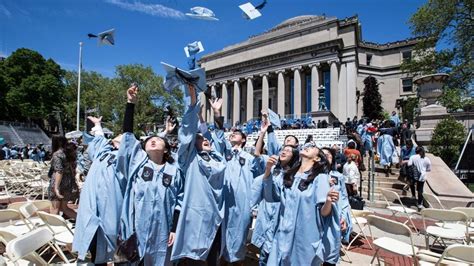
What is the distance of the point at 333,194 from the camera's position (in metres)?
3.06

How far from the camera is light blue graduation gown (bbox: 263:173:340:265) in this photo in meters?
3.25

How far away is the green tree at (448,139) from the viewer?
→ 44.6ft

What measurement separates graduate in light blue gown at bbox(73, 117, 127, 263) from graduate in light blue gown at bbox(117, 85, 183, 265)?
0.20m

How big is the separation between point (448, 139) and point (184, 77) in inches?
573

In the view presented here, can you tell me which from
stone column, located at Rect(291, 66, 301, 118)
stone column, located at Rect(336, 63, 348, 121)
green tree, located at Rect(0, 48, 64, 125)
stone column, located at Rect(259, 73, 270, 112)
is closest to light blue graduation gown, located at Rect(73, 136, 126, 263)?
stone column, located at Rect(336, 63, 348, 121)

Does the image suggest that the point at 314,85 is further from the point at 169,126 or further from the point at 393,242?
the point at 169,126

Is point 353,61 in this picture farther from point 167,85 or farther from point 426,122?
point 167,85

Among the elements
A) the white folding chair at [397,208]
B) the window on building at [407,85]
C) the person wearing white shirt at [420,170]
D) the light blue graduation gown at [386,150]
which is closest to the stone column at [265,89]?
the window on building at [407,85]

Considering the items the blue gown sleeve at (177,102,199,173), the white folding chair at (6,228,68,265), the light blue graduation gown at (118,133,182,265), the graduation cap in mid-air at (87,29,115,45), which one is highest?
the graduation cap in mid-air at (87,29,115,45)

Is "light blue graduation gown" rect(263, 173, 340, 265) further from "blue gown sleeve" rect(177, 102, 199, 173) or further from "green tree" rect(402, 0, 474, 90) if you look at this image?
"green tree" rect(402, 0, 474, 90)

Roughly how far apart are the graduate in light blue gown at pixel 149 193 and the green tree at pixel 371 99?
47.5 metres

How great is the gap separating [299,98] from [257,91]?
9391 millimetres

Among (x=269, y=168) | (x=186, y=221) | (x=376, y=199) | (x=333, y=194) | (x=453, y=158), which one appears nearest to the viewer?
(x=333, y=194)

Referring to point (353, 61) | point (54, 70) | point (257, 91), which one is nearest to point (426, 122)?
point (353, 61)
